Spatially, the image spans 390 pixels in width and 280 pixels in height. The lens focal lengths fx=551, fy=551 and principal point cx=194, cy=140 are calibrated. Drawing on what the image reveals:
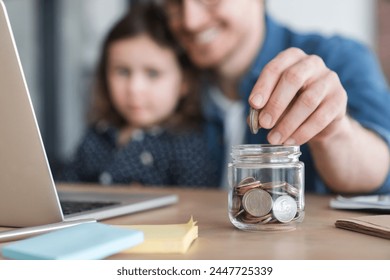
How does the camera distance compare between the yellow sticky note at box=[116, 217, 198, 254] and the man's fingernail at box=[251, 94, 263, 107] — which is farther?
the man's fingernail at box=[251, 94, 263, 107]

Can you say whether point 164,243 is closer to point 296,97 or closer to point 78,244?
point 78,244

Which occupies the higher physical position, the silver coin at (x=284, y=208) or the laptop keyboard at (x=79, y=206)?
the silver coin at (x=284, y=208)

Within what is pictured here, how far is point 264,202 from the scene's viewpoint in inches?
29.4

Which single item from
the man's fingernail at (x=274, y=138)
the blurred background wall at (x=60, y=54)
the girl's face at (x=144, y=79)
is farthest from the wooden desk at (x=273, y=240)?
the blurred background wall at (x=60, y=54)

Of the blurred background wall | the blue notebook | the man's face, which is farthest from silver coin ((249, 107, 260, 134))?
the blurred background wall

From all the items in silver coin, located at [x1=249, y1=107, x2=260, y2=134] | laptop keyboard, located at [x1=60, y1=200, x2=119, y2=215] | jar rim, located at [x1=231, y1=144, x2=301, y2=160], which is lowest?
laptop keyboard, located at [x1=60, y1=200, x2=119, y2=215]

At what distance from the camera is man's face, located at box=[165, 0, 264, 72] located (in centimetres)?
179

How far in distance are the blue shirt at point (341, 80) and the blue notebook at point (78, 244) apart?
0.82m

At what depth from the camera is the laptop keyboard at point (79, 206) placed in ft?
3.01

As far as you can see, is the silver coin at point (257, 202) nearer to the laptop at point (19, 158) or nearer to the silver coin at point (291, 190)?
the silver coin at point (291, 190)

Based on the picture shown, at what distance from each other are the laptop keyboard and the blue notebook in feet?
0.82

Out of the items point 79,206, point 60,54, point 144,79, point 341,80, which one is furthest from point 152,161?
point 60,54

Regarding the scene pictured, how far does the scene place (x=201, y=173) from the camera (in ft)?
6.52

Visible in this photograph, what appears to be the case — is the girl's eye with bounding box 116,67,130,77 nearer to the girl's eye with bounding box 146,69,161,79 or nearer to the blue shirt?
the girl's eye with bounding box 146,69,161,79
